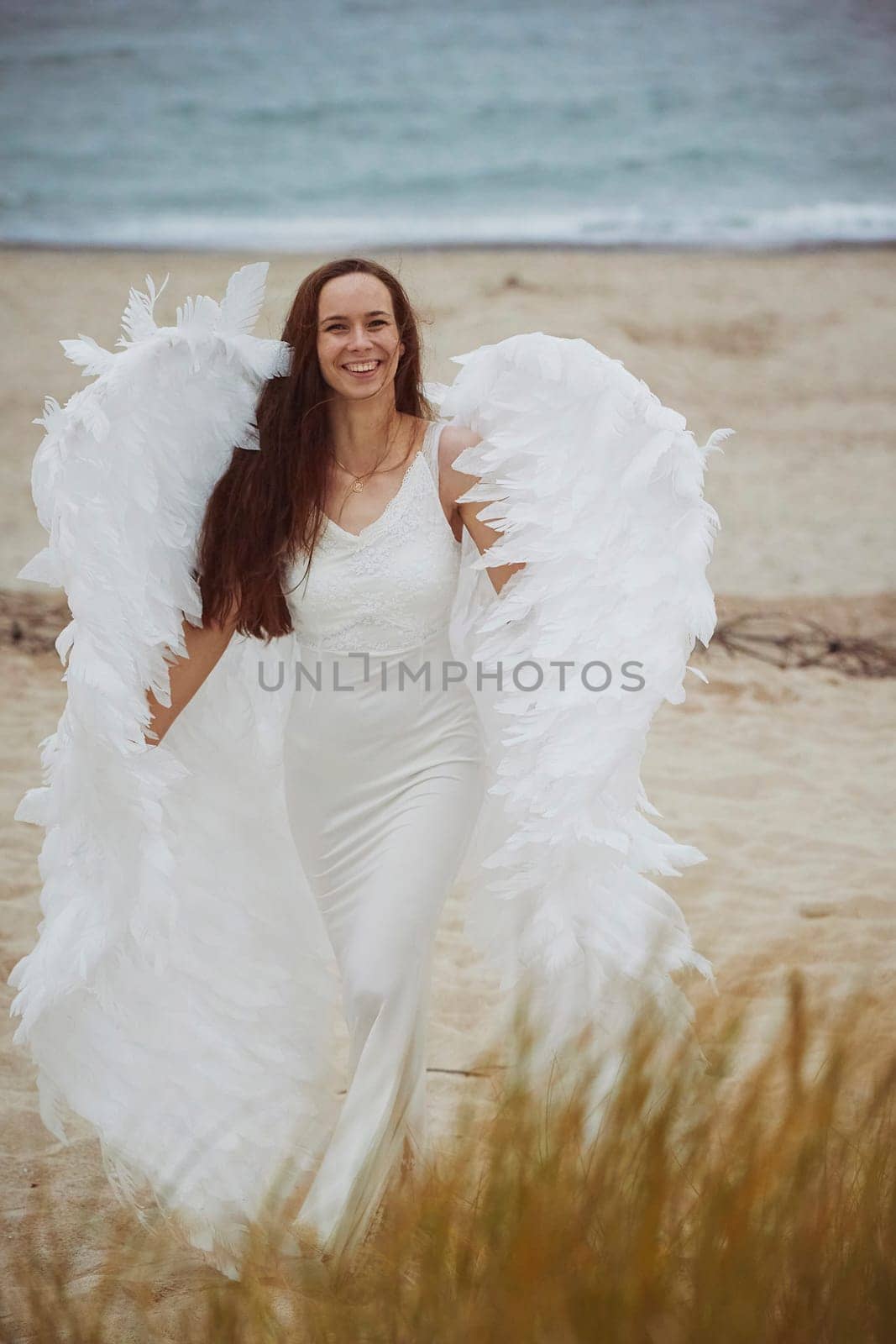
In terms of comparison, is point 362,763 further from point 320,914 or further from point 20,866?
point 20,866

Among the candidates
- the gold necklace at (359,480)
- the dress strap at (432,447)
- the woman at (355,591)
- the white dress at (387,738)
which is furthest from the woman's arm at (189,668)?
the dress strap at (432,447)

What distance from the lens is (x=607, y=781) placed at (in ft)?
8.24

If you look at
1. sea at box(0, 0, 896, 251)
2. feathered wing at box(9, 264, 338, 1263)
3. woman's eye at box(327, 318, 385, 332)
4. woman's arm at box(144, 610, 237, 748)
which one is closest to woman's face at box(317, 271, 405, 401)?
woman's eye at box(327, 318, 385, 332)

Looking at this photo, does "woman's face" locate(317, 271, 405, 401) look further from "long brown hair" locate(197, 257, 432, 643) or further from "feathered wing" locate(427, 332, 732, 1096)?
"feathered wing" locate(427, 332, 732, 1096)

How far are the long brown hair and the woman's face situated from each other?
39mm

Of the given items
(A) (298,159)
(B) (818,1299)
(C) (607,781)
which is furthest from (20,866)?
(A) (298,159)

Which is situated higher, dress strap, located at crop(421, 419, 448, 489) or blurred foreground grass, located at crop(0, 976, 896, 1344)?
dress strap, located at crop(421, 419, 448, 489)

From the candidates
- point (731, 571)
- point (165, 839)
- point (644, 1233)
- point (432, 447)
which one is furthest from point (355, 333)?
point (731, 571)

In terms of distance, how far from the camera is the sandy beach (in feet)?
13.4

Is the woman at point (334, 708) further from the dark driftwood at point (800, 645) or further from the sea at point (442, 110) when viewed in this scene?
the sea at point (442, 110)

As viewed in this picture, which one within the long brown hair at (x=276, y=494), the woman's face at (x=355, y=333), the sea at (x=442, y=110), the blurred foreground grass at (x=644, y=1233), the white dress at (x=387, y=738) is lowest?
the blurred foreground grass at (x=644, y=1233)

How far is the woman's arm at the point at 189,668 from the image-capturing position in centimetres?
284

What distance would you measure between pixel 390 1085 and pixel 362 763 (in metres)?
0.69

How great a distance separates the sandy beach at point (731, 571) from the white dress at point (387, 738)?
66 centimetres
